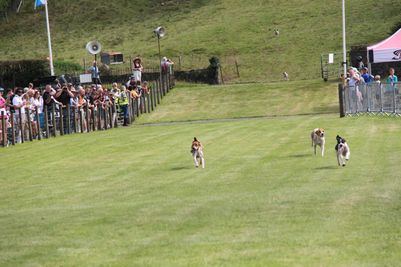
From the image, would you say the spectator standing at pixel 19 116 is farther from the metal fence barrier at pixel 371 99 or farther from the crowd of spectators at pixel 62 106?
the metal fence barrier at pixel 371 99

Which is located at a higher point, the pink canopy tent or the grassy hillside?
the grassy hillside

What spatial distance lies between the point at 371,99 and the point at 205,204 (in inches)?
924

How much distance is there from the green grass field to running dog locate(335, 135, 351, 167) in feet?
0.76

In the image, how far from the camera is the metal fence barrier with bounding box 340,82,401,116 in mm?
35062

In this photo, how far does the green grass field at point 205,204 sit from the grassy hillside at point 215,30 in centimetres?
3966

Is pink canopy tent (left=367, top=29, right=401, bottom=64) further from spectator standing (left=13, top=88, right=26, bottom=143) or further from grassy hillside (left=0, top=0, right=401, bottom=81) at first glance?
grassy hillside (left=0, top=0, right=401, bottom=81)

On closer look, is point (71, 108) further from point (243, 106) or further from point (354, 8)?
point (354, 8)

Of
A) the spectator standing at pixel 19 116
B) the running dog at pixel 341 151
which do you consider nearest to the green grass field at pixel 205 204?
the running dog at pixel 341 151

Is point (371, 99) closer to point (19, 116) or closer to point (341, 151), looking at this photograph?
point (19, 116)

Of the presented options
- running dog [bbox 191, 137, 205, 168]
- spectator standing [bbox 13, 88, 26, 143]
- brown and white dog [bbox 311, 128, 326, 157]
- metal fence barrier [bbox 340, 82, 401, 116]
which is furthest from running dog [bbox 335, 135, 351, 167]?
metal fence barrier [bbox 340, 82, 401, 116]

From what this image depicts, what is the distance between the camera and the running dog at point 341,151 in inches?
730

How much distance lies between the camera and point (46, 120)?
33938 millimetres

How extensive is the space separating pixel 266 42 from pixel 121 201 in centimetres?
6343

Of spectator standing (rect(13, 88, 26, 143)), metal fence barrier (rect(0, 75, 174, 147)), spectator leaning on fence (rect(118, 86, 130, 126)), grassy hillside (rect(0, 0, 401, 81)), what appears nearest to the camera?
metal fence barrier (rect(0, 75, 174, 147))
